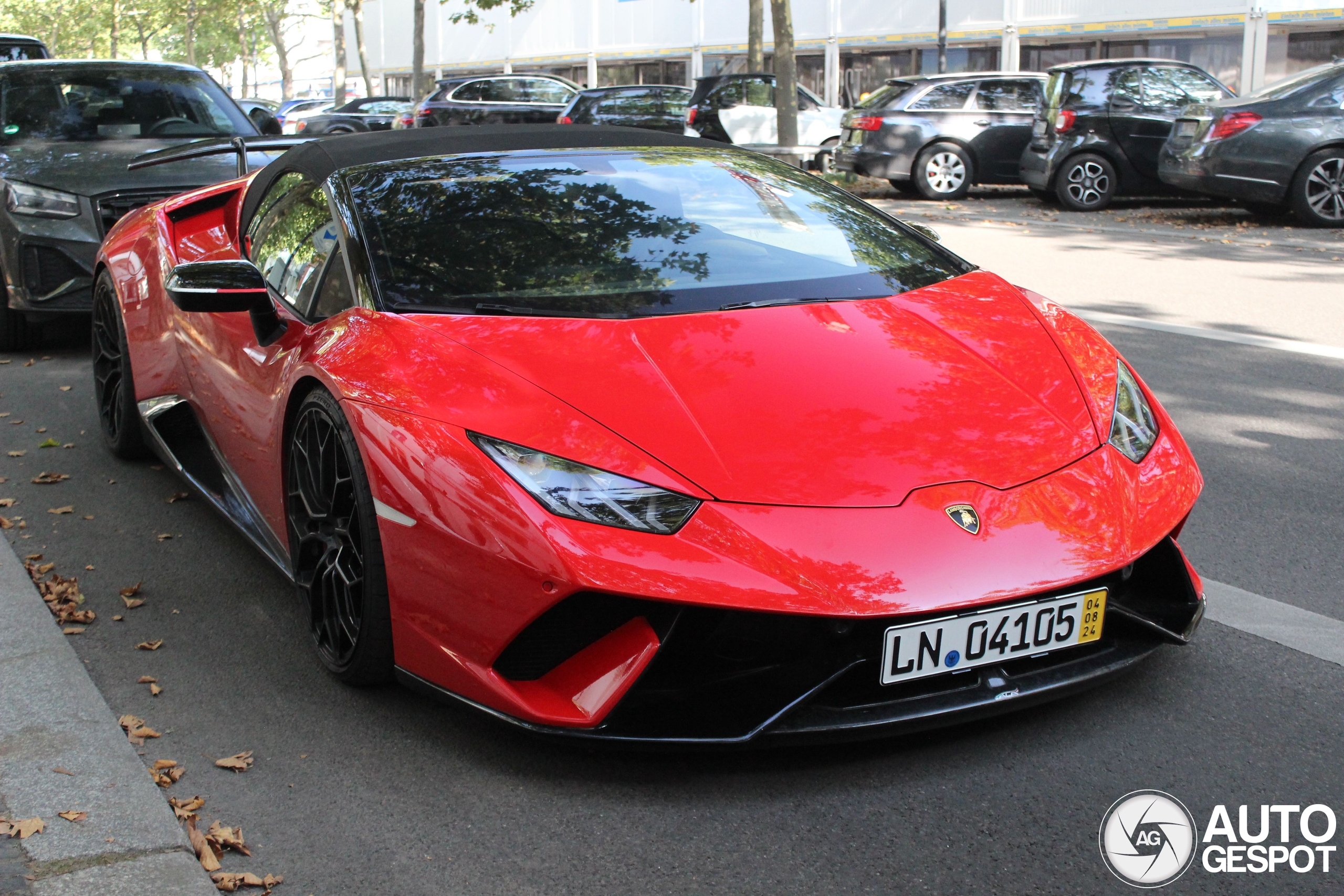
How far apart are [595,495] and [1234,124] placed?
10.9m

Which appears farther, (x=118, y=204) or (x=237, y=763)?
(x=118, y=204)

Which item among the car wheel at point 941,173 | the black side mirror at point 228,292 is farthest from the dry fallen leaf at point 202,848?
the car wheel at point 941,173

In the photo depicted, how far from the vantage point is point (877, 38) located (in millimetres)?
32406

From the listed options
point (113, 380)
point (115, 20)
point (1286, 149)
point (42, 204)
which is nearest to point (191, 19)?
point (115, 20)

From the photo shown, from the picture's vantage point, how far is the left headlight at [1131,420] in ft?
9.75

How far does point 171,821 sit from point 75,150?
604cm

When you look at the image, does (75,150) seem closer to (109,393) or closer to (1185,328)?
(109,393)

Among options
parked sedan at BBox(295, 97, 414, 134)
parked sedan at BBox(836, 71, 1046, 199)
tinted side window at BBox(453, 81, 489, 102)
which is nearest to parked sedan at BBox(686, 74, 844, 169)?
parked sedan at BBox(836, 71, 1046, 199)

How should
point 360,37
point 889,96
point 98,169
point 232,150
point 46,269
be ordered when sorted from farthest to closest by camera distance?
point 360,37
point 889,96
point 98,169
point 46,269
point 232,150

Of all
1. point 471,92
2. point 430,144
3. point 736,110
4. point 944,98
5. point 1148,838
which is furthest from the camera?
point 471,92

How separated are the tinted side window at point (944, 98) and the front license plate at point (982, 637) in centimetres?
1400

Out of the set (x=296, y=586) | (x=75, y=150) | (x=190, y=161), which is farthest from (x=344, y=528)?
(x=75, y=150)

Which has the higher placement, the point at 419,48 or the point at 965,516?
the point at 419,48

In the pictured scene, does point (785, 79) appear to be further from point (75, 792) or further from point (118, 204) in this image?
point (75, 792)
